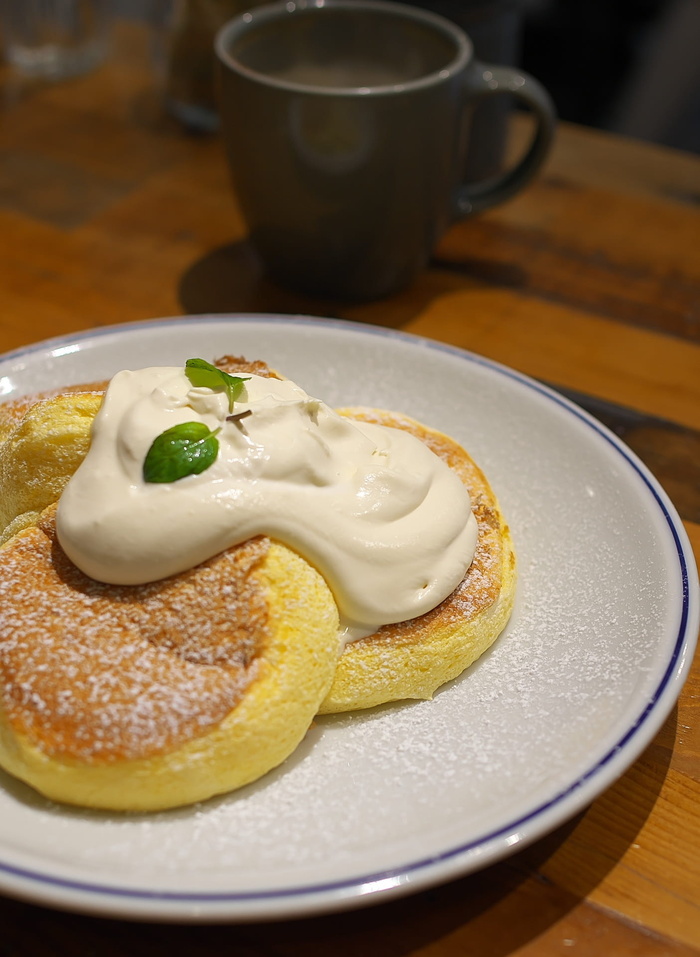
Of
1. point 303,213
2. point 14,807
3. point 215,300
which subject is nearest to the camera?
point 14,807

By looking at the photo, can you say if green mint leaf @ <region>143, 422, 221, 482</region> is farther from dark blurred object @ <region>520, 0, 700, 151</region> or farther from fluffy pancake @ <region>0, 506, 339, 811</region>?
dark blurred object @ <region>520, 0, 700, 151</region>

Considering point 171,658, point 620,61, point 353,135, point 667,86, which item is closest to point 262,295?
point 353,135

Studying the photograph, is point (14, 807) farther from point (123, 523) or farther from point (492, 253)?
point (492, 253)

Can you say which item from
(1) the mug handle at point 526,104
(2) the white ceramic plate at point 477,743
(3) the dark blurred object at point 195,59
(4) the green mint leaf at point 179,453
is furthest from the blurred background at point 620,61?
(4) the green mint leaf at point 179,453

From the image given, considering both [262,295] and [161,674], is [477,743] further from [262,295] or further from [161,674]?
[262,295]

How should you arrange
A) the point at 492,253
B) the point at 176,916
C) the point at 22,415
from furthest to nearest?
the point at 492,253
the point at 22,415
the point at 176,916

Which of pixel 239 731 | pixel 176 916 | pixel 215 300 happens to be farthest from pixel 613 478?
pixel 215 300

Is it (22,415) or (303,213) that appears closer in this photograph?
(22,415)
